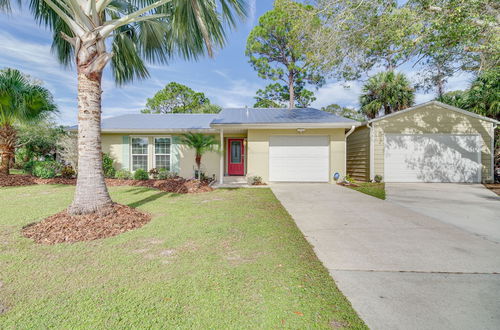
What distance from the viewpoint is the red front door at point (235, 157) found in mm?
12328

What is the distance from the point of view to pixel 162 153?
37.1 feet

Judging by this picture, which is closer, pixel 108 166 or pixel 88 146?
pixel 88 146

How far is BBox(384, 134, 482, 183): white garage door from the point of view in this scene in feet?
34.1

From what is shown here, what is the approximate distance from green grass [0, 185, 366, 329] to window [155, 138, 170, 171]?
7.31 metres

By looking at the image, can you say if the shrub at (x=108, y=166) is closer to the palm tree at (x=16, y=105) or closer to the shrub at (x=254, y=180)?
the palm tree at (x=16, y=105)

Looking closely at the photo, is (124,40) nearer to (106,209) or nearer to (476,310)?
(106,209)

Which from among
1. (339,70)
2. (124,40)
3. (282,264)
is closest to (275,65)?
(339,70)

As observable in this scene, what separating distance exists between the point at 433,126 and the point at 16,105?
18.9 m

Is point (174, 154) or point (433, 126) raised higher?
point (433, 126)

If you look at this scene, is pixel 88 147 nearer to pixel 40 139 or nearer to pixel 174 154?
pixel 174 154

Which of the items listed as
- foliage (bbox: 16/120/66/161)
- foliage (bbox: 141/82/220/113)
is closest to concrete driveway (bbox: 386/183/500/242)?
foliage (bbox: 16/120/66/161)

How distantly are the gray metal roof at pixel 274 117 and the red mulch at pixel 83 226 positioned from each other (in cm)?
630

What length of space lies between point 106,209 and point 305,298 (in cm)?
412

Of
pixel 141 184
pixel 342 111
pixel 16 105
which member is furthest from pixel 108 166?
pixel 342 111
